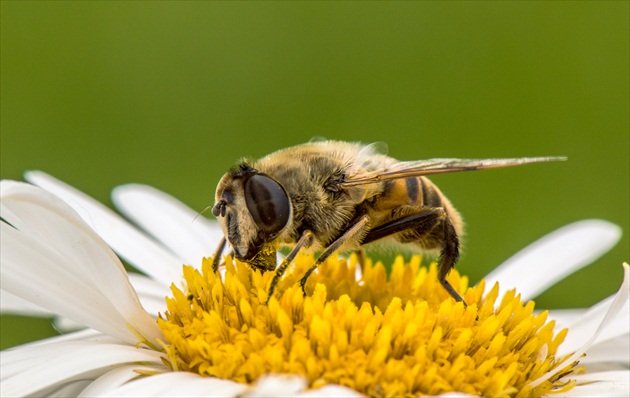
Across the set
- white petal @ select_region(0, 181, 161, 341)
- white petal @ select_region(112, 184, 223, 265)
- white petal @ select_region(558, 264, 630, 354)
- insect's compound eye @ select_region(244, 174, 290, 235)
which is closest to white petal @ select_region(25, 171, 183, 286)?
white petal @ select_region(112, 184, 223, 265)

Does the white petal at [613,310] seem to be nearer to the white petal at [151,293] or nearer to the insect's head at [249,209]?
the insect's head at [249,209]

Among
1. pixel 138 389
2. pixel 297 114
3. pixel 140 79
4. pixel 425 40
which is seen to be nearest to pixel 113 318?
pixel 138 389

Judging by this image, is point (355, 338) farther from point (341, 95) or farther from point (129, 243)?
point (341, 95)

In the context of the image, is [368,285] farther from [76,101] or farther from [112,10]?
[112,10]

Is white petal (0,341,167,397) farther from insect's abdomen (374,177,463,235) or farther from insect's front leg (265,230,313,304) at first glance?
insect's abdomen (374,177,463,235)

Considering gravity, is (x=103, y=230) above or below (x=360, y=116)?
below

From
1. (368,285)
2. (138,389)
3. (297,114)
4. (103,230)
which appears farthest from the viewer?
(297,114)
